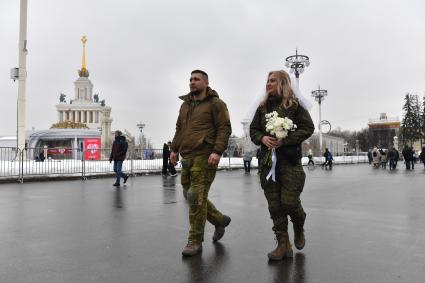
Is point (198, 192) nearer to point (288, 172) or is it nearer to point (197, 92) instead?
point (288, 172)

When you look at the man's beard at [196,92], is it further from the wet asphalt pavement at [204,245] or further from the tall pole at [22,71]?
the tall pole at [22,71]

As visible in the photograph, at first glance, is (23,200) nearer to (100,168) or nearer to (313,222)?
(313,222)

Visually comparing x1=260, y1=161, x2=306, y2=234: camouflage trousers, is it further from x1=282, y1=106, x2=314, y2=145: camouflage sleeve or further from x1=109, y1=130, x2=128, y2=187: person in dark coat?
x1=109, y1=130, x2=128, y2=187: person in dark coat

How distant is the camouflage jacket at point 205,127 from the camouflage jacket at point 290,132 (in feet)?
1.18

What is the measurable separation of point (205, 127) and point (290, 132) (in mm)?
950

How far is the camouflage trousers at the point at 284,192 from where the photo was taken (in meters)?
4.17

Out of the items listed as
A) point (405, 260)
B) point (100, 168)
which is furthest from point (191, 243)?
point (100, 168)

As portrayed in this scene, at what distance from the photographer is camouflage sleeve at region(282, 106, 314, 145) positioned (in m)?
4.20

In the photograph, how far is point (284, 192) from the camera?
4.18 m

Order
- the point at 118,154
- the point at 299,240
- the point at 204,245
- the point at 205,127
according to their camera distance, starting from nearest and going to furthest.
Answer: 1. the point at 299,240
2. the point at 205,127
3. the point at 204,245
4. the point at 118,154

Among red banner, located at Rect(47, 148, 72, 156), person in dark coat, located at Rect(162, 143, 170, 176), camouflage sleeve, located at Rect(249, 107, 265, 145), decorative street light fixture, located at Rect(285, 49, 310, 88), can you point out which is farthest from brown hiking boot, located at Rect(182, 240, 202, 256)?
decorative street light fixture, located at Rect(285, 49, 310, 88)

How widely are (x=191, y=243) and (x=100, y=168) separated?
15.7 meters

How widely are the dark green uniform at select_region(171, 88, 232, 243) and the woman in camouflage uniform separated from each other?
452 millimetres

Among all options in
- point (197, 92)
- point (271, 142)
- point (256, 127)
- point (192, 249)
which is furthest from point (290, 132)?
point (192, 249)
